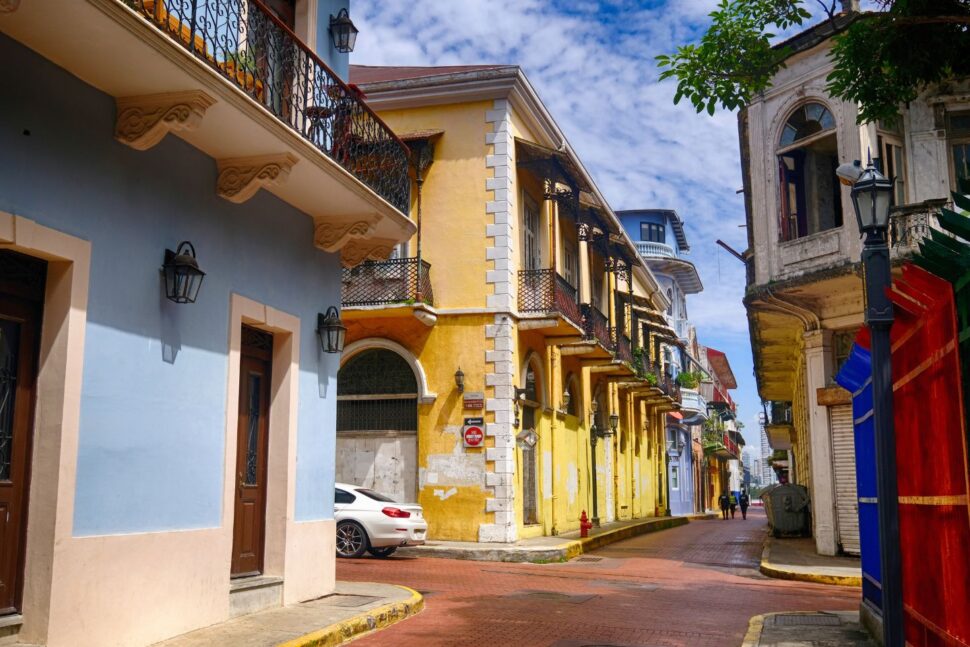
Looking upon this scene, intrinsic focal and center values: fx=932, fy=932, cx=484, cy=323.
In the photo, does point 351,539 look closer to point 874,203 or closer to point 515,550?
point 515,550

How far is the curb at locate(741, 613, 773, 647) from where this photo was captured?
26.3 ft

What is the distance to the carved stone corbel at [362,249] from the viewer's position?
38.2ft

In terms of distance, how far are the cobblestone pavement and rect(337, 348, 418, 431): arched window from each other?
3961mm

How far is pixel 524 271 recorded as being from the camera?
2059 centimetres

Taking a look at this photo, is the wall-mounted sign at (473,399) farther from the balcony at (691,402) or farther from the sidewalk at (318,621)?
the balcony at (691,402)

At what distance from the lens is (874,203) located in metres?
6.72

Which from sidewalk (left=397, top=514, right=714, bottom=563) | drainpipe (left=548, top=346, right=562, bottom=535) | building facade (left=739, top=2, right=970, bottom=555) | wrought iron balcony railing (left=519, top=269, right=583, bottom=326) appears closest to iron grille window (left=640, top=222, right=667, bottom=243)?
drainpipe (left=548, top=346, right=562, bottom=535)

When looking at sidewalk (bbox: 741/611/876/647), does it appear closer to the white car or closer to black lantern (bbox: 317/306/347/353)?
black lantern (bbox: 317/306/347/353)

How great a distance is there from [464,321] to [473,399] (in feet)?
5.53

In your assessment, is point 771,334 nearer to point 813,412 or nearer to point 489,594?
point 813,412

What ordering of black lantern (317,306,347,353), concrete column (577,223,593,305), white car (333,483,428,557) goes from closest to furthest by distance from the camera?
black lantern (317,306,347,353)
white car (333,483,428,557)
concrete column (577,223,593,305)

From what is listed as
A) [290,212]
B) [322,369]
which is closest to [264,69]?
[290,212]

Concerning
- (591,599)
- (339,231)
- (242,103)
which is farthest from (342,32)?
(591,599)

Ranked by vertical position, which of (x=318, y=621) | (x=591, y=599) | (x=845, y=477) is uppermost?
(x=845, y=477)
